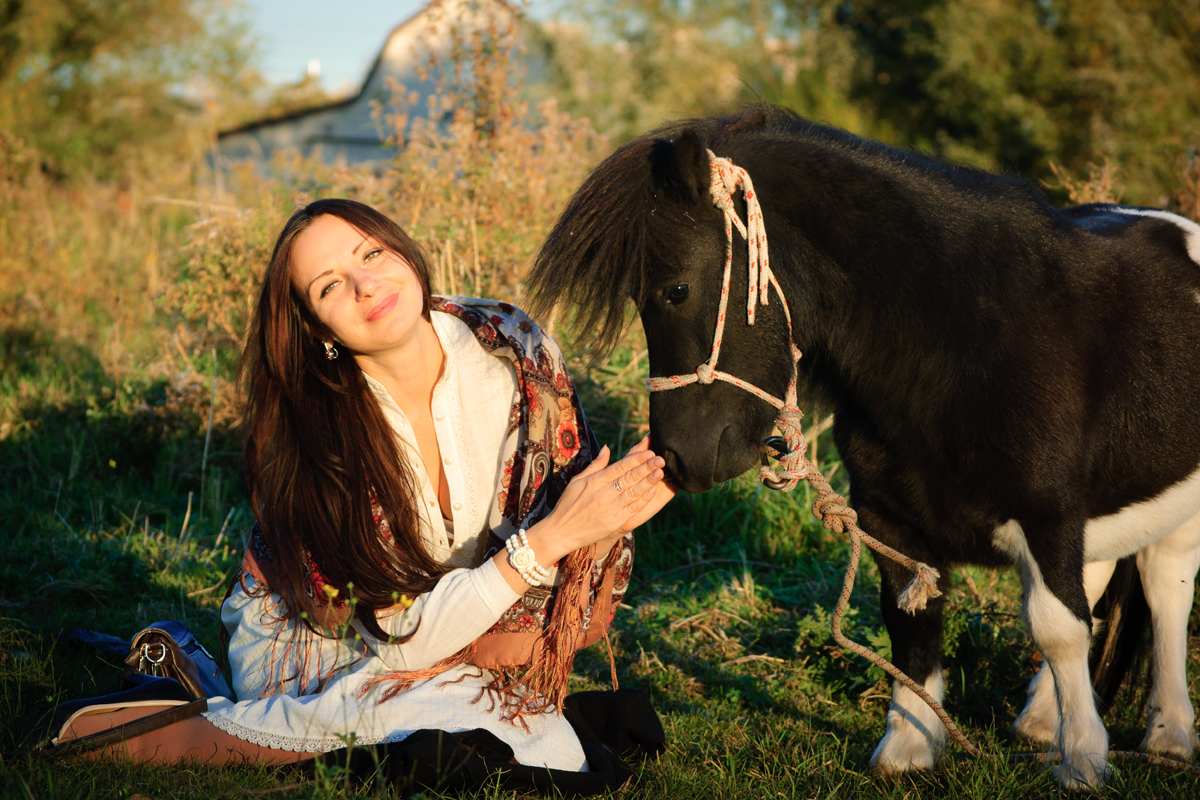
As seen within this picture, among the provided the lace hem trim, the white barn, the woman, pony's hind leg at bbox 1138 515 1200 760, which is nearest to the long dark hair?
the woman

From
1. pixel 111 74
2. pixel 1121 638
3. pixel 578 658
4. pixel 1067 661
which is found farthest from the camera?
pixel 111 74

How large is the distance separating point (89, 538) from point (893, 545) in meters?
3.74

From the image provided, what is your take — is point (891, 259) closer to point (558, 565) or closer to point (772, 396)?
point (772, 396)

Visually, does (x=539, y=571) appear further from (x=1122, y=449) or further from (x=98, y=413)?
(x=98, y=413)

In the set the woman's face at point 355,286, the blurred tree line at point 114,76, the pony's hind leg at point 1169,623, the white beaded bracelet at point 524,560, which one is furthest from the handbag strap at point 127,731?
the blurred tree line at point 114,76

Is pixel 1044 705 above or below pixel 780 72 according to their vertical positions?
below

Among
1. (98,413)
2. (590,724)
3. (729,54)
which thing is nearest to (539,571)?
(590,724)

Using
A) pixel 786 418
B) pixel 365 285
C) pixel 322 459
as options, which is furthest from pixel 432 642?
pixel 786 418

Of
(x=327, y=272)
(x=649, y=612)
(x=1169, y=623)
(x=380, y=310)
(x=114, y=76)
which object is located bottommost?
(x=649, y=612)

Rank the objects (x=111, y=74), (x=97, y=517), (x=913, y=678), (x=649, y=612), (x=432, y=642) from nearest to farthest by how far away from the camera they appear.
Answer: (x=432, y=642) < (x=913, y=678) < (x=649, y=612) < (x=97, y=517) < (x=111, y=74)

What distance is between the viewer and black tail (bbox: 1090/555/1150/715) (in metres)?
3.15

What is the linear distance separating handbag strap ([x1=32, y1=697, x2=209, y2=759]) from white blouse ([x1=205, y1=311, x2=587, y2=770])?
2.0 inches

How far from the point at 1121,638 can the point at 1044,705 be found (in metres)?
0.43

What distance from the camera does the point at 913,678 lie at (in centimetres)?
270
